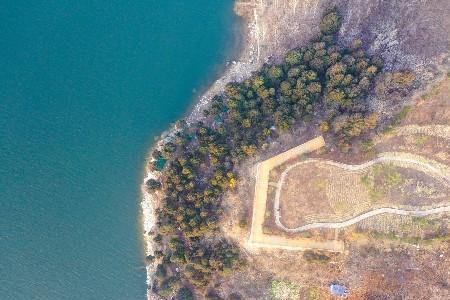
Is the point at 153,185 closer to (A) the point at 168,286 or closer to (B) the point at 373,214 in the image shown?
(A) the point at 168,286

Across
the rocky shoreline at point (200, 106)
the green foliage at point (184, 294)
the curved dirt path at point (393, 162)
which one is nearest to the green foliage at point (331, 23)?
the rocky shoreline at point (200, 106)

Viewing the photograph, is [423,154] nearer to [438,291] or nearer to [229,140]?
[438,291]

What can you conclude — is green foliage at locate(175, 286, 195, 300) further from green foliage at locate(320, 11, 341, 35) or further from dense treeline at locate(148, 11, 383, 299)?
green foliage at locate(320, 11, 341, 35)

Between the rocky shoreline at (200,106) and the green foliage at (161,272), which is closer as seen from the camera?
the green foliage at (161,272)

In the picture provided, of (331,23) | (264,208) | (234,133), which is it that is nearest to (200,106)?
(234,133)

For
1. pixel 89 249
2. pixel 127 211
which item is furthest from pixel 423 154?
pixel 89 249

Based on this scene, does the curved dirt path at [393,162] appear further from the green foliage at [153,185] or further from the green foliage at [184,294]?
the green foliage at [153,185]

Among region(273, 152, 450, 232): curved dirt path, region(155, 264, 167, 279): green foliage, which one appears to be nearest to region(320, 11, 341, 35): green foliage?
region(273, 152, 450, 232): curved dirt path
